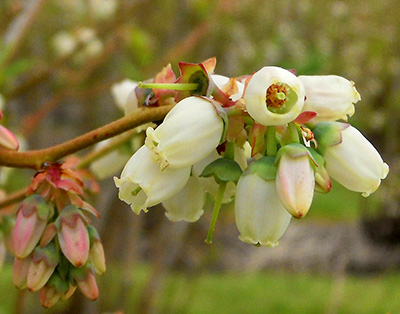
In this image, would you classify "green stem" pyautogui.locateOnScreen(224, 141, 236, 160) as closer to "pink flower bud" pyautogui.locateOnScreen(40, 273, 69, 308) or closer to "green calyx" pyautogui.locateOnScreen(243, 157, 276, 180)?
"green calyx" pyautogui.locateOnScreen(243, 157, 276, 180)

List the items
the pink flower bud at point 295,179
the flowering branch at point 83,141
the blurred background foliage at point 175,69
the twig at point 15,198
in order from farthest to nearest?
the blurred background foliage at point 175,69 < the twig at point 15,198 < the flowering branch at point 83,141 < the pink flower bud at point 295,179

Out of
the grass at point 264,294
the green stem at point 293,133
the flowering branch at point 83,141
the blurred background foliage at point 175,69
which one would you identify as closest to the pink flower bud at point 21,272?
the flowering branch at point 83,141

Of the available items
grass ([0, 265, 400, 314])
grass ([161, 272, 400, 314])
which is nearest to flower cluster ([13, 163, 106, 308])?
grass ([0, 265, 400, 314])

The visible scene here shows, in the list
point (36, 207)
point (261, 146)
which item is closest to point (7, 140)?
point (36, 207)

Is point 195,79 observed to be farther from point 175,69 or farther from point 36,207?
point 175,69

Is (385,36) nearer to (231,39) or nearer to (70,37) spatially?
(231,39)

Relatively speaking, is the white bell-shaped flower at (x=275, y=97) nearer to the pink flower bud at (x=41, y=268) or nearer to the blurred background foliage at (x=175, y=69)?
the pink flower bud at (x=41, y=268)
